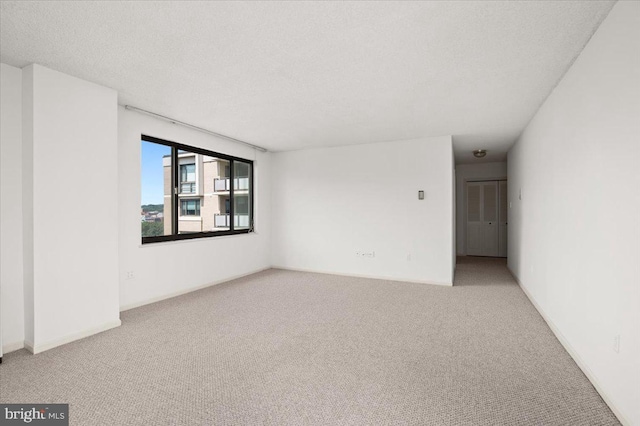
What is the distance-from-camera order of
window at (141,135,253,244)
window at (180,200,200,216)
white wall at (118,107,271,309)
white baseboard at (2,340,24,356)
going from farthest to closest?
1. window at (180,200,200,216)
2. window at (141,135,253,244)
3. white wall at (118,107,271,309)
4. white baseboard at (2,340,24,356)

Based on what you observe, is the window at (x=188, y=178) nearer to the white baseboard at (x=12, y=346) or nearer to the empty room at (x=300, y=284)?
the empty room at (x=300, y=284)

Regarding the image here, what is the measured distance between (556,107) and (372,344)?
2.97 metres

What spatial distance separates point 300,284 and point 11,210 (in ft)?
12.0

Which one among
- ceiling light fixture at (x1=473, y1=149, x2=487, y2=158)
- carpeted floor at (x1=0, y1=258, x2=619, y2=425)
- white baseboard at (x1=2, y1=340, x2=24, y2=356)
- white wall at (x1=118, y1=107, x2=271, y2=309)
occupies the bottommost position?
carpeted floor at (x1=0, y1=258, x2=619, y2=425)

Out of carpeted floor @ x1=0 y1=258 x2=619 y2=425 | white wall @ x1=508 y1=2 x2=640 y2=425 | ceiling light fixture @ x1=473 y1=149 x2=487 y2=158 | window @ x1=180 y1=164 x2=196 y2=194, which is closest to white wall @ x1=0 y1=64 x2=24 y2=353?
carpeted floor @ x1=0 y1=258 x2=619 y2=425

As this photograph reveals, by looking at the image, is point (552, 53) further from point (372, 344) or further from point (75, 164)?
point (75, 164)

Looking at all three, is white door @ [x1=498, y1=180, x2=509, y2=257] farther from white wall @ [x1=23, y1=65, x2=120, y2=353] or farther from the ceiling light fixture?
white wall @ [x1=23, y1=65, x2=120, y2=353]

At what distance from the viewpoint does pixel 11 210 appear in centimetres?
282

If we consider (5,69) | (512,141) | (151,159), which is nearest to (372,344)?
(151,159)

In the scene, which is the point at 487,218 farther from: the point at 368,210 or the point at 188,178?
the point at 188,178

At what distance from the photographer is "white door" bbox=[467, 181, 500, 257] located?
8336 millimetres

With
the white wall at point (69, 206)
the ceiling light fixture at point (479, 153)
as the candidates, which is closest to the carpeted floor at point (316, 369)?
the white wall at point (69, 206)

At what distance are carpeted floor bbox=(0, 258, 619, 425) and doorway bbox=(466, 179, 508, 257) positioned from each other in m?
4.83

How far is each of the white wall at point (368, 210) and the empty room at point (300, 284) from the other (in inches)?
7.3
